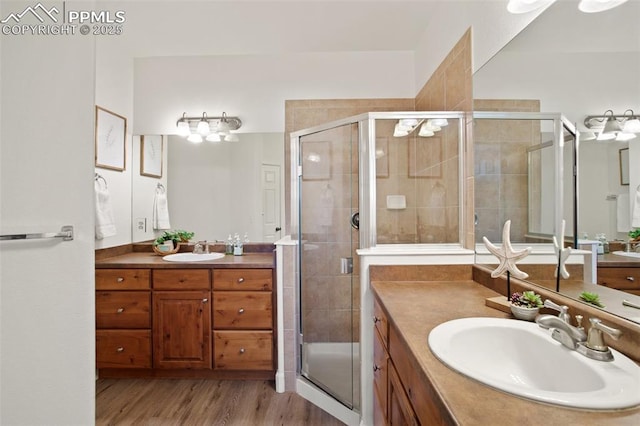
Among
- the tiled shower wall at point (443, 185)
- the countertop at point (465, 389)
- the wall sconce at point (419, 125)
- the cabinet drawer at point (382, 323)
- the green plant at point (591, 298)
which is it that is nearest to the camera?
the countertop at point (465, 389)

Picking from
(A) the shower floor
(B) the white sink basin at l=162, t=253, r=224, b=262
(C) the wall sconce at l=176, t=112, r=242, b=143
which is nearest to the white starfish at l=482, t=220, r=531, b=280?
(A) the shower floor

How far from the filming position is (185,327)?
2178 mm

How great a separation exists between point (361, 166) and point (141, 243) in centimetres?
221

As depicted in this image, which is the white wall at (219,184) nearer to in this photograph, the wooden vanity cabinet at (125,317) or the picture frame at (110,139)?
the picture frame at (110,139)

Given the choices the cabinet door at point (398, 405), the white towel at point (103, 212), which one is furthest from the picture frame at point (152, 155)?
the cabinet door at point (398, 405)

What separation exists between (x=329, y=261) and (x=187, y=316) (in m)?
1.16

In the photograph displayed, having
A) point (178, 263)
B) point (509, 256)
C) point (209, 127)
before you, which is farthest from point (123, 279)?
point (509, 256)

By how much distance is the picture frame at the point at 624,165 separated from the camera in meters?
0.75

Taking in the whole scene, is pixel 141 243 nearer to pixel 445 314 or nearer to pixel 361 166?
pixel 361 166

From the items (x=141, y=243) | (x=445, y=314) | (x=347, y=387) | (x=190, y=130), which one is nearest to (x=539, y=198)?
(x=445, y=314)

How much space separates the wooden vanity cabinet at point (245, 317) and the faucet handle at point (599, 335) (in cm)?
178

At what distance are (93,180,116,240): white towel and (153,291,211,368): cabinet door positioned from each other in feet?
2.36

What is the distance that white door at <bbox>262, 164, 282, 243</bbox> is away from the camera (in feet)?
8.44

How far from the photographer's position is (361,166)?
1.76m
